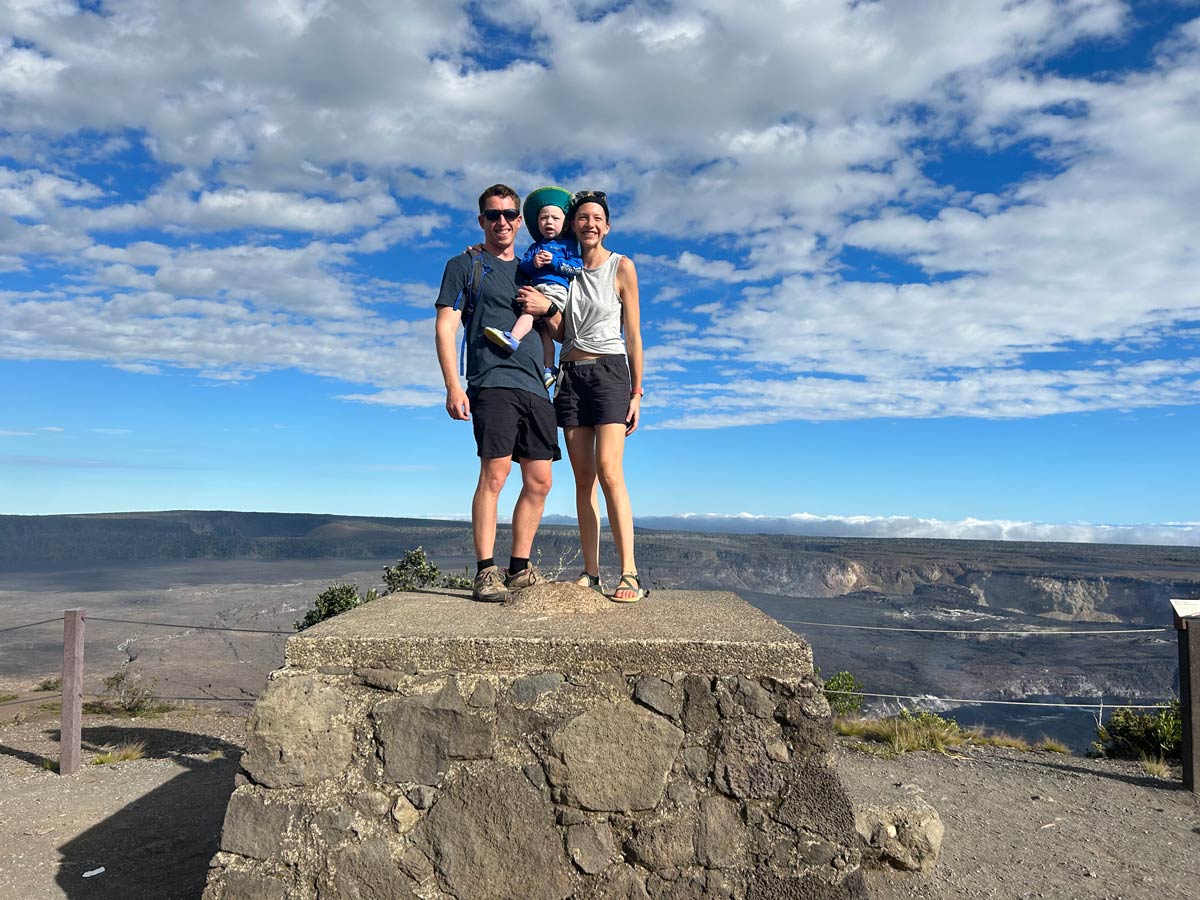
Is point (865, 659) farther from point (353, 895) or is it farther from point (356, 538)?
point (356, 538)

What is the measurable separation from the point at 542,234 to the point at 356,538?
4812cm

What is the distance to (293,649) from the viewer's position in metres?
2.95

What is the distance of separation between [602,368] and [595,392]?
0.12 m

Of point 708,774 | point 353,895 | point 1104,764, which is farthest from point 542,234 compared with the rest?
point 1104,764

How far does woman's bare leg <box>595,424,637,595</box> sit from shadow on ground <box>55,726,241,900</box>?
2663mm

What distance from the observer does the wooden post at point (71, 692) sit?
248 inches

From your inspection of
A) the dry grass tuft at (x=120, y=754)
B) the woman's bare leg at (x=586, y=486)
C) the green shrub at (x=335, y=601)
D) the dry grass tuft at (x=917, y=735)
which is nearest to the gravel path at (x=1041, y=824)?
the dry grass tuft at (x=917, y=735)

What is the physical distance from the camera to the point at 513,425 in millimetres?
3855

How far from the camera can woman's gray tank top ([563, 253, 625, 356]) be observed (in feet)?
12.7

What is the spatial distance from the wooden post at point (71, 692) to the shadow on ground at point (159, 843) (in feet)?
2.50

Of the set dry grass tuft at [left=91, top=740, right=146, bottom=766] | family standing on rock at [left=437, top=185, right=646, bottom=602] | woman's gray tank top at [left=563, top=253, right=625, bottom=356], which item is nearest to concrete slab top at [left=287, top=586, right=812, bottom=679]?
family standing on rock at [left=437, top=185, right=646, bottom=602]

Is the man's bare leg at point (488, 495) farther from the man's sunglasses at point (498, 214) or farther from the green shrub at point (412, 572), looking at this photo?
the green shrub at point (412, 572)

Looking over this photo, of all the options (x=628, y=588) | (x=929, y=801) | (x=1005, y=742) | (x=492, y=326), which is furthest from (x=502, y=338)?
(x=1005, y=742)

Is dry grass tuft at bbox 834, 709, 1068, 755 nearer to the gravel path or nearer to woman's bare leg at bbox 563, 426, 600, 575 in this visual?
the gravel path
